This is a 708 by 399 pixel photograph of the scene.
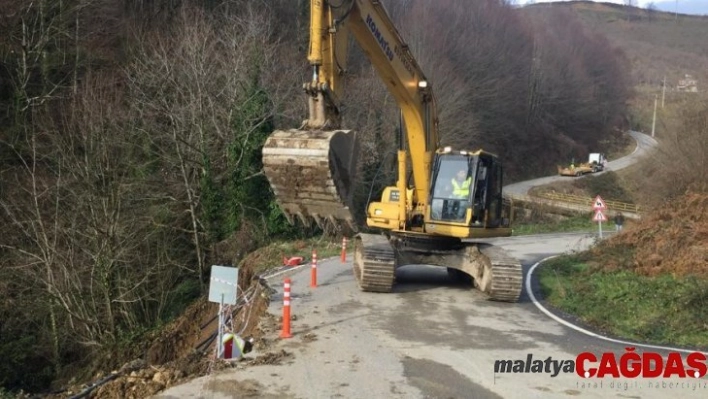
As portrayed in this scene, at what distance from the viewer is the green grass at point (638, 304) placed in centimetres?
1074

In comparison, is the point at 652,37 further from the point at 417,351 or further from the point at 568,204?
the point at 417,351

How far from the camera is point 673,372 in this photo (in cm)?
852

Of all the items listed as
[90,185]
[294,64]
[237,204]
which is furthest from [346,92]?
[90,185]

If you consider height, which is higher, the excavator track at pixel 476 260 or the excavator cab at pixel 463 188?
the excavator cab at pixel 463 188

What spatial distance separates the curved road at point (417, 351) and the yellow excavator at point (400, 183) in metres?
0.82

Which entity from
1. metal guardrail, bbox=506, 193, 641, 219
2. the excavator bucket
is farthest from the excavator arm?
metal guardrail, bbox=506, 193, 641, 219

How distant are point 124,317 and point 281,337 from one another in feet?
32.6

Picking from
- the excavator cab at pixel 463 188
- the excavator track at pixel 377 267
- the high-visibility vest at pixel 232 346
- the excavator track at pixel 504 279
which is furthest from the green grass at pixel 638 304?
the high-visibility vest at pixel 232 346

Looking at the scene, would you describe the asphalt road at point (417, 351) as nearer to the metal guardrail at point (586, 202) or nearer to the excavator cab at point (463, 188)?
the excavator cab at point (463, 188)

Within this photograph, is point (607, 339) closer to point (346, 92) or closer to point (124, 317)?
point (124, 317)

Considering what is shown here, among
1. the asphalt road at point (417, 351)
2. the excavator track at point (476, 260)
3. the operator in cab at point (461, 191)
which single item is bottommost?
the asphalt road at point (417, 351)

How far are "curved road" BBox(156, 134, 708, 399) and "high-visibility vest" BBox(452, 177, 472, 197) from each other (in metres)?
2.28

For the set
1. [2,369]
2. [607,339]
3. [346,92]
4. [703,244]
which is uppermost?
[346,92]

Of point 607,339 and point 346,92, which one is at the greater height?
point 346,92
